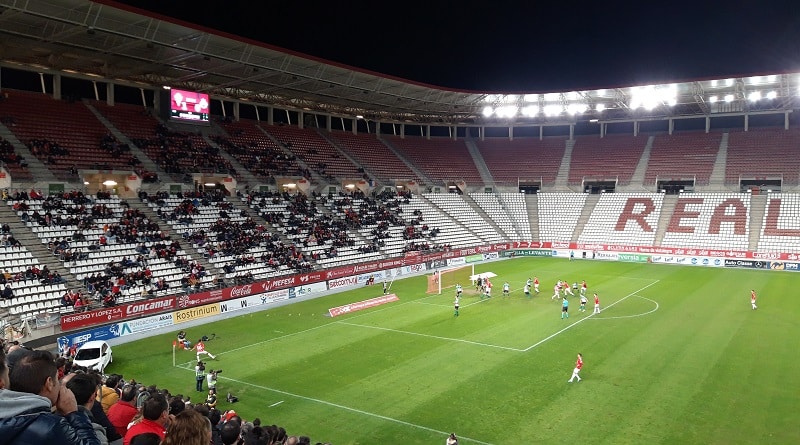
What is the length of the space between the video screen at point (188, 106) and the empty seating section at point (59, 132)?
17.3 ft

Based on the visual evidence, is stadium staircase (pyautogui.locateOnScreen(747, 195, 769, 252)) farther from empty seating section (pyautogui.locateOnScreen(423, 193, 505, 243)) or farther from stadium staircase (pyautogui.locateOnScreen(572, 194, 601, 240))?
empty seating section (pyautogui.locateOnScreen(423, 193, 505, 243))

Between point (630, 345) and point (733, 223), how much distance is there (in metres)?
38.8

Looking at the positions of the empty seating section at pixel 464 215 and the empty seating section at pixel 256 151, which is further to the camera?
the empty seating section at pixel 464 215

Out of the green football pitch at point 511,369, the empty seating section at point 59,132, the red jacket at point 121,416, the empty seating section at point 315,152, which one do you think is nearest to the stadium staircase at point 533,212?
the empty seating section at point 315,152

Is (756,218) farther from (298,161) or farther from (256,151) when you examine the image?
(256,151)

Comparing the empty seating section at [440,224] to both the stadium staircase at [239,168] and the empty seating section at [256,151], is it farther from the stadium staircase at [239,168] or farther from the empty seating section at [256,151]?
the stadium staircase at [239,168]

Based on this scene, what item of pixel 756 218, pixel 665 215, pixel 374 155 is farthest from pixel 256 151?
pixel 756 218

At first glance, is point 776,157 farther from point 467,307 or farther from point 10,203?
point 10,203

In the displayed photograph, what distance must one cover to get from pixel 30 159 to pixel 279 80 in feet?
64.8

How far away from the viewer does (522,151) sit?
255ft

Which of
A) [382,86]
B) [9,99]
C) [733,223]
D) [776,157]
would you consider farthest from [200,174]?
[776,157]

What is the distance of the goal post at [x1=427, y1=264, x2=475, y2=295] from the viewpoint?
40656 millimetres

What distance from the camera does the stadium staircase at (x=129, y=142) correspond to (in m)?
44.3

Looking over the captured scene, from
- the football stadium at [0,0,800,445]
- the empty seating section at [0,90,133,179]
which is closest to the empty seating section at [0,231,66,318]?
the football stadium at [0,0,800,445]
